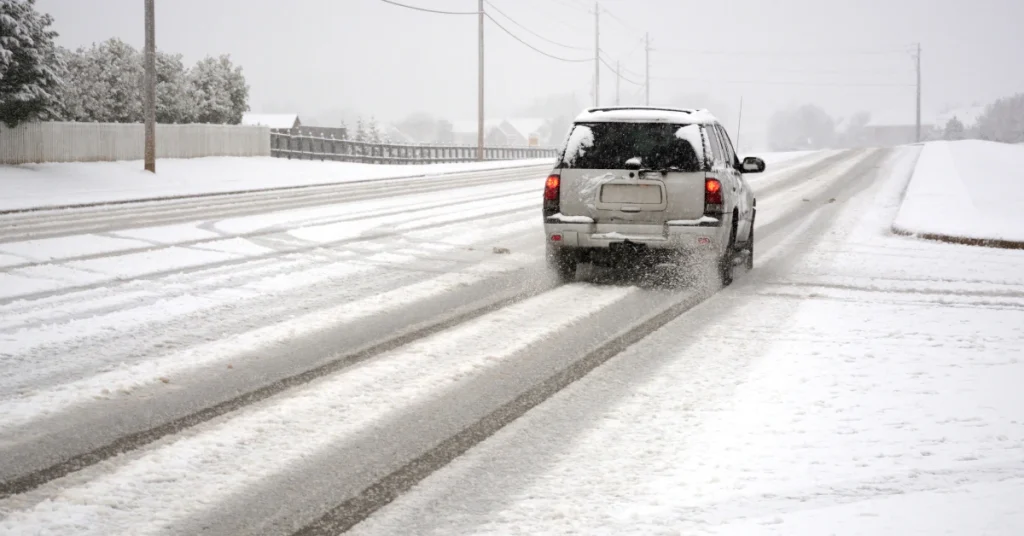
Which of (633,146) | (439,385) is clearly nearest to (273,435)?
(439,385)

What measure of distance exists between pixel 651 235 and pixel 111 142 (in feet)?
87.1

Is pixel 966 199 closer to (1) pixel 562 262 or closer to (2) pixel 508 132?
(1) pixel 562 262

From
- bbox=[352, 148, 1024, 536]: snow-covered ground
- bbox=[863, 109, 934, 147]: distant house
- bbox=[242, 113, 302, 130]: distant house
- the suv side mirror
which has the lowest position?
bbox=[352, 148, 1024, 536]: snow-covered ground

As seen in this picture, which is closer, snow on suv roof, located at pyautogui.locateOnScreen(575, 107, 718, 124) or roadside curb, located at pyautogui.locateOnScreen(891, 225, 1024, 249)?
snow on suv roof, located at pyautogui.locateOnScreen(575, 107, 718, 124)

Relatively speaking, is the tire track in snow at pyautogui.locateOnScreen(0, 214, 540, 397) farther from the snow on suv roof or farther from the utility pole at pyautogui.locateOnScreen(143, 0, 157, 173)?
the utility pole at pyautogui.locateOnScreen(143, 0, 157, 173)

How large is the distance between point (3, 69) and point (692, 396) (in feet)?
87.0

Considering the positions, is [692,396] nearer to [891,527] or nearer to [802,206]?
[891,527]

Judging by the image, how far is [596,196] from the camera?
1066 cm

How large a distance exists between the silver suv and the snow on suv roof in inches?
0.4

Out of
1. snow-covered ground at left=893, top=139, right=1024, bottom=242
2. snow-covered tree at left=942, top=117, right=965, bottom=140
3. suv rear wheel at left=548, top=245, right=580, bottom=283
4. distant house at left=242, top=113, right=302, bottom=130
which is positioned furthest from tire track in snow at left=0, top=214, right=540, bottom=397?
snow-covered tree at left=942, top=117, right=965, bottom=140

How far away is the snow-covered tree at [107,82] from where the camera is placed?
4022 cm

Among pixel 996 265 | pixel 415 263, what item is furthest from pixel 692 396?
pixel 996 265

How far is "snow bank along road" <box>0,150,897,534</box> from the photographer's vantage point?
455 cm

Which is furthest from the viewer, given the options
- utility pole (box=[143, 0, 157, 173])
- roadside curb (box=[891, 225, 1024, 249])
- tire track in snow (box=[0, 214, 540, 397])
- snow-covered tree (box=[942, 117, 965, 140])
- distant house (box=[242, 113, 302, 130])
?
snow-covered tree (box=[942, 117, 965, 140])
